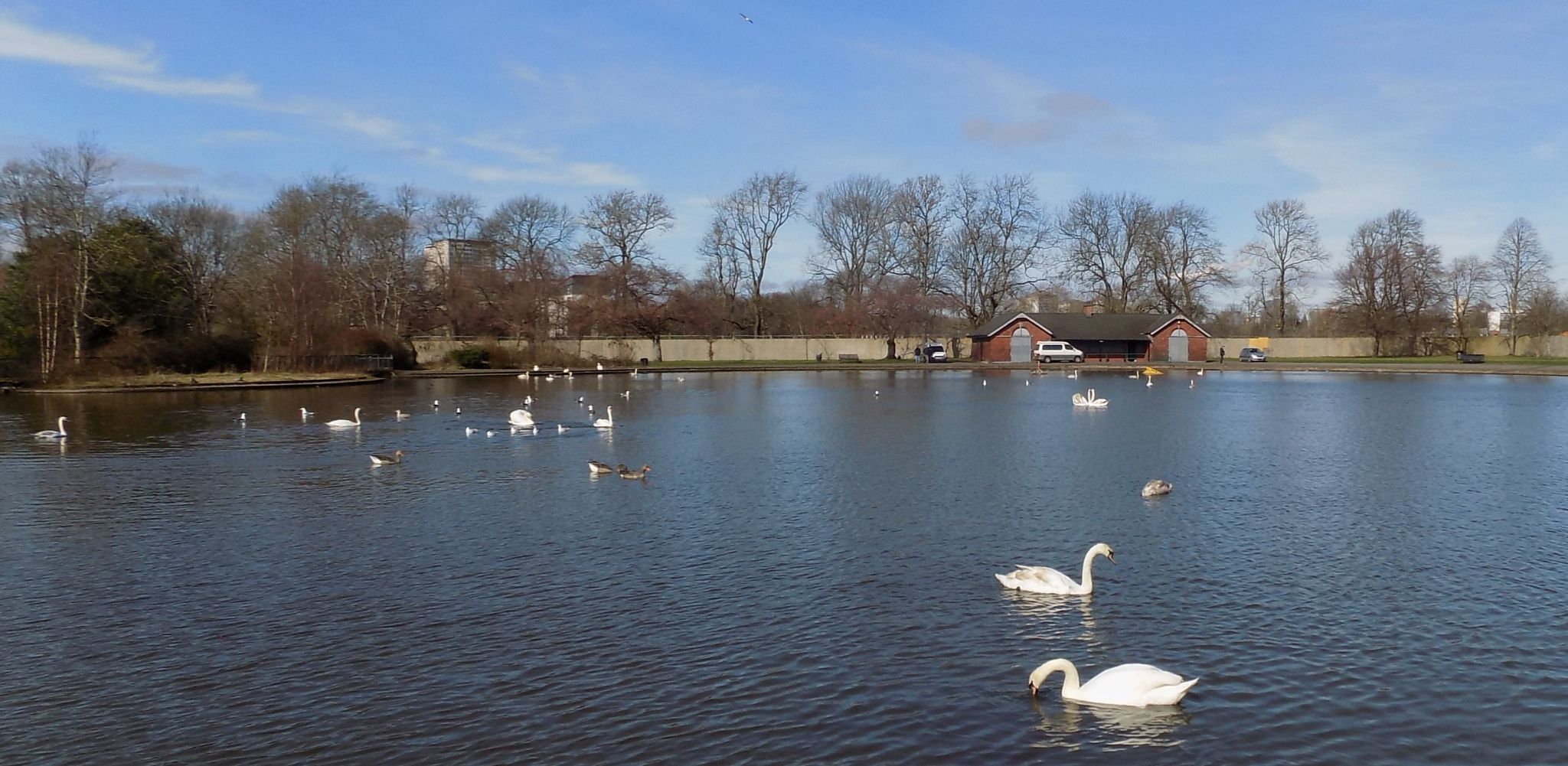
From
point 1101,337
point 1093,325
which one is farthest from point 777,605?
point 1093,325

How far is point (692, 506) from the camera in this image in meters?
17.5

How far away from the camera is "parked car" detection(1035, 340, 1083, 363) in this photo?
7631 centimetres

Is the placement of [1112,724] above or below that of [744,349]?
below

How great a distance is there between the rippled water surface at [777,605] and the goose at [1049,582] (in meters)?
Answer: 0.16

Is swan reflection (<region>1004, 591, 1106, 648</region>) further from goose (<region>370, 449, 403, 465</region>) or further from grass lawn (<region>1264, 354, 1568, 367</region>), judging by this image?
grass lawn (<region>1264, 354, 1568, 367</region>)

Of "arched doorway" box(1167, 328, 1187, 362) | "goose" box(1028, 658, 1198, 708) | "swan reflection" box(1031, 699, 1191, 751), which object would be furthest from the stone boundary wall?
"swan reflection" box(1031, 699, 1191, 751)

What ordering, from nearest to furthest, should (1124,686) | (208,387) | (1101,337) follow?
(1124,686) < (208,387) < (1101,337)

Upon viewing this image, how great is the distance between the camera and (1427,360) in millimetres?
74250

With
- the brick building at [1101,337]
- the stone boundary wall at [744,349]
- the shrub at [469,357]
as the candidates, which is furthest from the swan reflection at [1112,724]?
the brick building at [1101,337]

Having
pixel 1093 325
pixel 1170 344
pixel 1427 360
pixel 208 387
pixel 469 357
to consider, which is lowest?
pixel 208 387

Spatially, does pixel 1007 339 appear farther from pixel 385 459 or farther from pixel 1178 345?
pixel 385 459

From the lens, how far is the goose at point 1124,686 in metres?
8.44

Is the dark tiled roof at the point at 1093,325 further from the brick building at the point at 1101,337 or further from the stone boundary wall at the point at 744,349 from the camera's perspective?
the stone boundary wall at the point at 744,349

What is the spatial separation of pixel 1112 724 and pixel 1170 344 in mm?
75729
